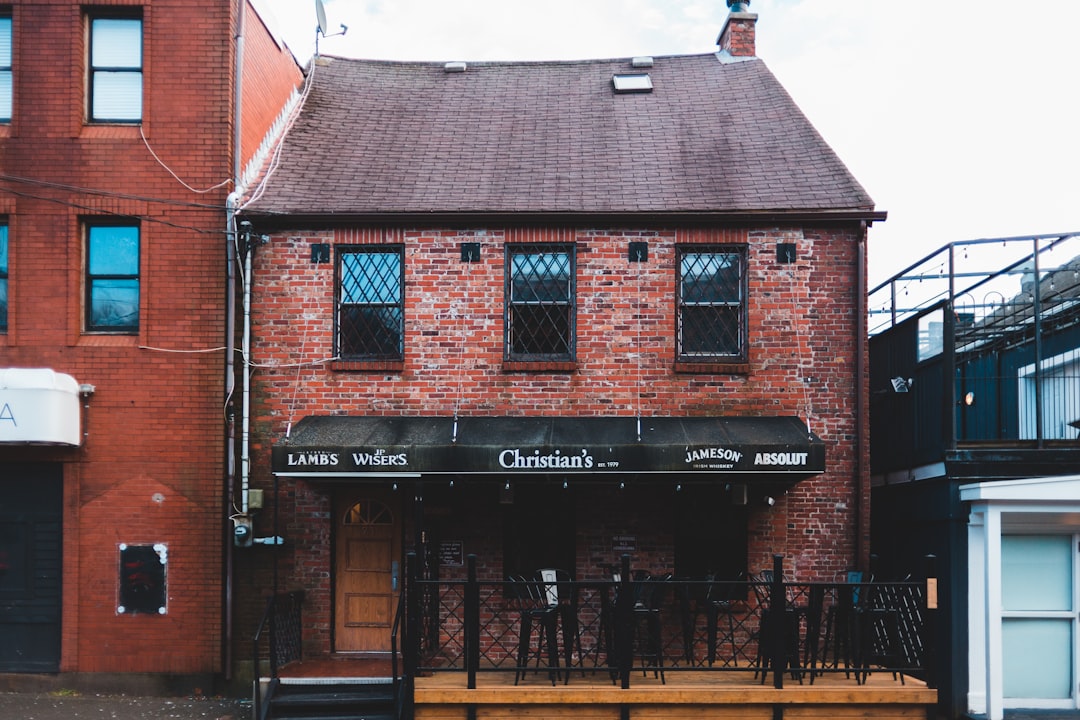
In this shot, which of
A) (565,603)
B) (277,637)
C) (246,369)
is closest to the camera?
(565,603)

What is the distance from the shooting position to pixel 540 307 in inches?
506

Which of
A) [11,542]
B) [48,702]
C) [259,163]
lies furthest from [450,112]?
[48,702]

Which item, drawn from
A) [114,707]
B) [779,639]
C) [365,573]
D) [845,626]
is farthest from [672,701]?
[114,707]

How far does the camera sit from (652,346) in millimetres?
12711

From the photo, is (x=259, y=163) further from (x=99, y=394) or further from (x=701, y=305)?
(x=701, y=305)

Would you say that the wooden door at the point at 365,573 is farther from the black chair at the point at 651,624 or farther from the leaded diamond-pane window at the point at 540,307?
the black chair at the point at 651,624

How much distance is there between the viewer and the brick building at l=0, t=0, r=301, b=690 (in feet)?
40.4

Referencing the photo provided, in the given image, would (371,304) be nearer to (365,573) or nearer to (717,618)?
(365,573)

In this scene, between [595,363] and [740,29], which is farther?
[740,29]

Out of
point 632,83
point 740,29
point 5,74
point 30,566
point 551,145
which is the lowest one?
point 30,566

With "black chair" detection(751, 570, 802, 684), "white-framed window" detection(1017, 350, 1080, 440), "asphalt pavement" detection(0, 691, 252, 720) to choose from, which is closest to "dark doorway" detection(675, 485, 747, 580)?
"black chair" detection(751, 570, 802, 684)

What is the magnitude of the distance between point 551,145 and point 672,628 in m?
6.46

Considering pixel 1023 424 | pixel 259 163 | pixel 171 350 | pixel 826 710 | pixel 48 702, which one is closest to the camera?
pixel 826 710

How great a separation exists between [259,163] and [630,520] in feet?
21.4
